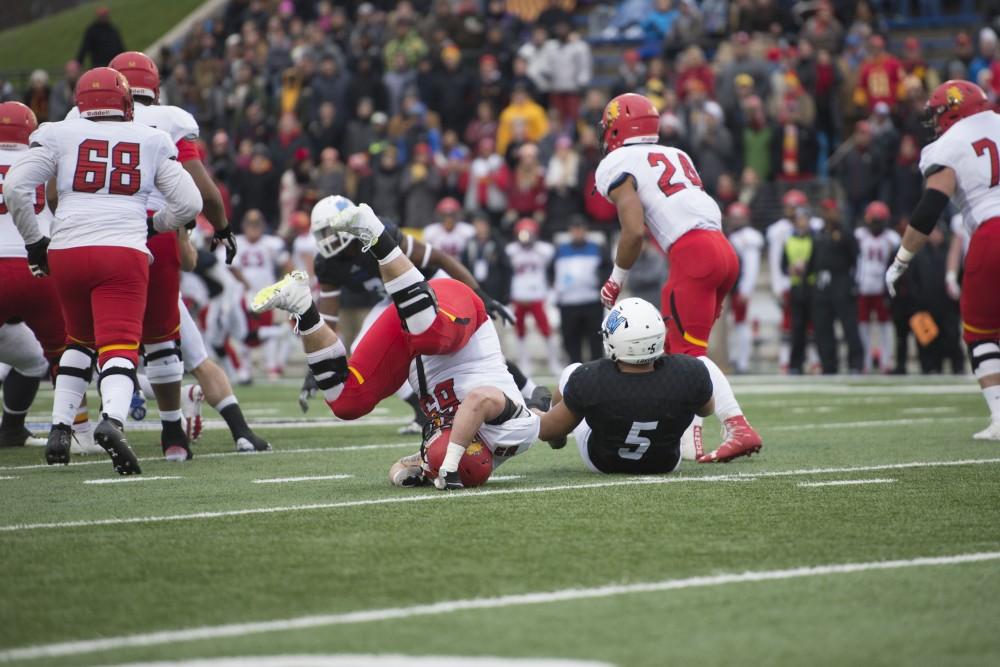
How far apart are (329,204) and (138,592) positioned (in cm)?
241

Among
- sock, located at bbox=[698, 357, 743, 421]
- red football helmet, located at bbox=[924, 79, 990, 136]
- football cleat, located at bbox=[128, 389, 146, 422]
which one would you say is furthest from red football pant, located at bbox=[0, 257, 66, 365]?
red football helmet, located at bbox=[924, 79, 990, 136]

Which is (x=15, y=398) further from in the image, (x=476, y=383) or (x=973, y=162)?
(x=973, y=162)

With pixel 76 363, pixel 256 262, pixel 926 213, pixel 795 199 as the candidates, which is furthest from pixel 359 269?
pixel 795 199

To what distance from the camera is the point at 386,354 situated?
20.9ft

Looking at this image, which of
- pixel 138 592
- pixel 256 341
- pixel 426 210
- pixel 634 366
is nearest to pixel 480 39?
pixel 426 210

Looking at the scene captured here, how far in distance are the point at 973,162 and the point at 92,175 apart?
15.5ft

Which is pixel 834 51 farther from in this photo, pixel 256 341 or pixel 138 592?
pixel 138 592

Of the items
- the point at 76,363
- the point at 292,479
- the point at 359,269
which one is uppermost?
the point at 359,269

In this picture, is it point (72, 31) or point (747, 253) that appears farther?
point (72, 31)

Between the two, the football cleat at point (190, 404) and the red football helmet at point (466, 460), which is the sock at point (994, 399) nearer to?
the red football helmet at point (466, 460)

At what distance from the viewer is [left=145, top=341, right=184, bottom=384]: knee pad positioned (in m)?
7.82

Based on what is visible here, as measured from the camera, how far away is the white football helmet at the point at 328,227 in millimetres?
6145

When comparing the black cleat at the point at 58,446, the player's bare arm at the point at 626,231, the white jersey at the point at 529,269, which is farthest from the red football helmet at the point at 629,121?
the white jersey at the point at 529,269

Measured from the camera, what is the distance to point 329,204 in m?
6.23
